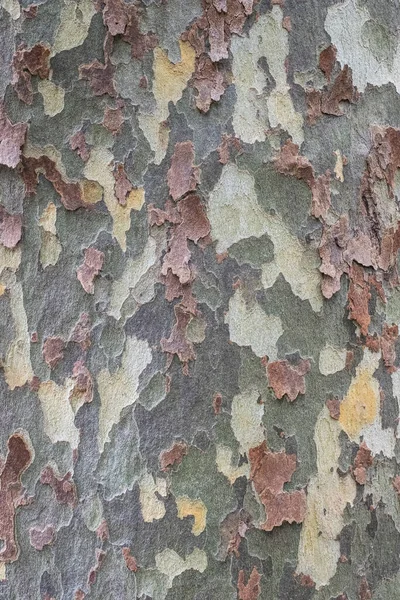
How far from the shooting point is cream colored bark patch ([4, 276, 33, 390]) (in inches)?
40.4

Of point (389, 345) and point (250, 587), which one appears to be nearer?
point (250, 587)

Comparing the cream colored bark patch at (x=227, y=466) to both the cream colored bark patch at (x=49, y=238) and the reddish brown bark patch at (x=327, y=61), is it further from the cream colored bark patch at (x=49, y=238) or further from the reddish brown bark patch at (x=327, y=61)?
the reddish brown bark patch at (x=327, y=61)

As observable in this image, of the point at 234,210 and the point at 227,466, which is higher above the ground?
the point at 234,210

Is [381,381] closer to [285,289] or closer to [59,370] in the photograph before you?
[285,289]

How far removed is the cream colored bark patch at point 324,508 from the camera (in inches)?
40.9

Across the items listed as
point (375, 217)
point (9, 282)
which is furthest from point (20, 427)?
point (375, 217)

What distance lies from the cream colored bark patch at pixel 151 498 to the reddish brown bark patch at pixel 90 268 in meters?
0.26

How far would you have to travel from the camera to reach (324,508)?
1.05 metres

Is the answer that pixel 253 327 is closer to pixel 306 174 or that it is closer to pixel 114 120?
pixel 306 174

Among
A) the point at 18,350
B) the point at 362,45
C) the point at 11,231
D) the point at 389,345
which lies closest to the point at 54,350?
the point at 18,350

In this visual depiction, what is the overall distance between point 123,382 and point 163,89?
→ 399mm

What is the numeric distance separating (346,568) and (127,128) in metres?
0.66

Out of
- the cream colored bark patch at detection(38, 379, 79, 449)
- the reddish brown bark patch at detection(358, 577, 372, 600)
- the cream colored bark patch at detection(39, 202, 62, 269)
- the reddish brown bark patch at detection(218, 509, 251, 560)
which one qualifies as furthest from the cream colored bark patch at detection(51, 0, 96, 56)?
the reddish brown bark patch at detection(358, 577, 372, 600)

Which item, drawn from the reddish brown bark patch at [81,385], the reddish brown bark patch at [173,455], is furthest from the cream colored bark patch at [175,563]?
the reddish brown bark patch at [81,385]
